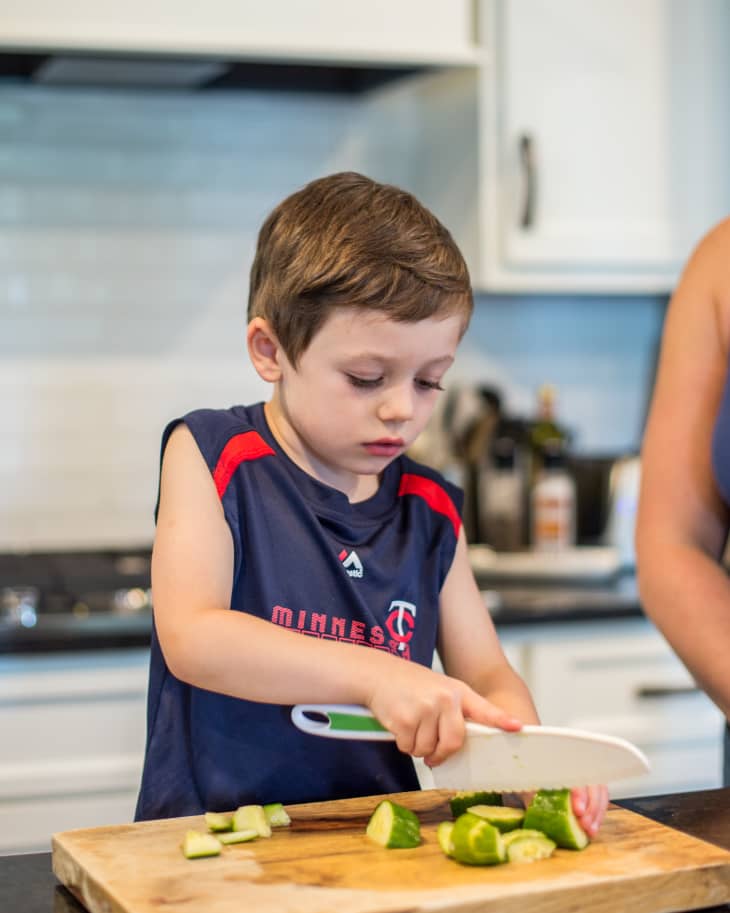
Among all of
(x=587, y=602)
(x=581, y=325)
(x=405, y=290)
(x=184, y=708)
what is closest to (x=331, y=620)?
(x=184, y=708)

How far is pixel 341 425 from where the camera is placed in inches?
42.3

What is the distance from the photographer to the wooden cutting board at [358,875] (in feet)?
2.85

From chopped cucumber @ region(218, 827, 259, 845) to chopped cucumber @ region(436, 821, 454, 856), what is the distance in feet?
0.42

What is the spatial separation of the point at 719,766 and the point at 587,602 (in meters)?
0.38

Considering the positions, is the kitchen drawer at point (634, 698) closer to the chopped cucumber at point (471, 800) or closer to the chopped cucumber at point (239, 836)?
the chopped cucumber at point (471, 800)

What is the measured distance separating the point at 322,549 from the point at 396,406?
0.16 meters

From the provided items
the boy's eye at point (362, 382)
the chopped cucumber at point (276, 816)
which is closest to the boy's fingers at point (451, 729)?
the chopped cucumber at point (276, 816)

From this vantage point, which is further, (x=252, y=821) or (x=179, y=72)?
(x=179, y=72)

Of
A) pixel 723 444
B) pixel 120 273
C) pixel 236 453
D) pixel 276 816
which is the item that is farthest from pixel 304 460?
pixel 120 273

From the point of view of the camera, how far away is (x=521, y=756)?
0.99m

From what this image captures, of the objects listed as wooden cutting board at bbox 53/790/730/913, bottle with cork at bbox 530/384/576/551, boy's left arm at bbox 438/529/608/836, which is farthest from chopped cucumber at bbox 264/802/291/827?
bottle with cork at bbox 530/384/576/551

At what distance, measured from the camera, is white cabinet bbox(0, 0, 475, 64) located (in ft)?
7.23

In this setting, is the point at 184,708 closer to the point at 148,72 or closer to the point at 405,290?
the point at 405,290

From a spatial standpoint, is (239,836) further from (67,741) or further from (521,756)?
(67,741)
